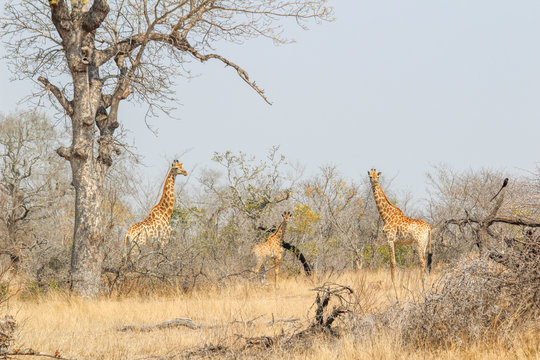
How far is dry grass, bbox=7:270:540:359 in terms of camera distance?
583 centimetres

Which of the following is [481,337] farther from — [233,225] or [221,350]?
[233,225]

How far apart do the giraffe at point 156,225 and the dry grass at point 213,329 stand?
128 cm

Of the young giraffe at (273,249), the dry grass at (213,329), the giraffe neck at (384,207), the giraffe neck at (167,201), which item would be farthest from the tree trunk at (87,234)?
the giraffe neck at (384,207)

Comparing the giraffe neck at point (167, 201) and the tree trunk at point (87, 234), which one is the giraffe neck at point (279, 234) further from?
the tree trunk at point (87, 234)

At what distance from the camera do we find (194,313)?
32.0ft

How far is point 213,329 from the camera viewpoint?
7.28m

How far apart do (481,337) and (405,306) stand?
790 millimetres

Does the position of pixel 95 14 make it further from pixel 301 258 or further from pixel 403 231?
pixel 403 231

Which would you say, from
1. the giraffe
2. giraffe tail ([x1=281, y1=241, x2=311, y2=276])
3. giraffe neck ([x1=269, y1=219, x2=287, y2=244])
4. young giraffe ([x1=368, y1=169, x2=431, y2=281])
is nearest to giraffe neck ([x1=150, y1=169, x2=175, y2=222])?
the giraffe

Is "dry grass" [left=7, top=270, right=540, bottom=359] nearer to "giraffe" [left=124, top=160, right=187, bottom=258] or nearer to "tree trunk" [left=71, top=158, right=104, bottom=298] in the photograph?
"tree trunk" [left=71, top=158, right=104, bottom=298]

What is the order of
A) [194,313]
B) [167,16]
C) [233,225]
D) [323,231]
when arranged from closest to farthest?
1. [194,313]
2. [167,16]
3. [233,225]
4. [323,231]

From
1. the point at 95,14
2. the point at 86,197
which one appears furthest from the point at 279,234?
the point at 95,14

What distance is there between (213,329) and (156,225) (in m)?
6.26

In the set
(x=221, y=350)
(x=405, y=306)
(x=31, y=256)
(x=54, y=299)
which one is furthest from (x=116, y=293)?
(x=405, y=306)
